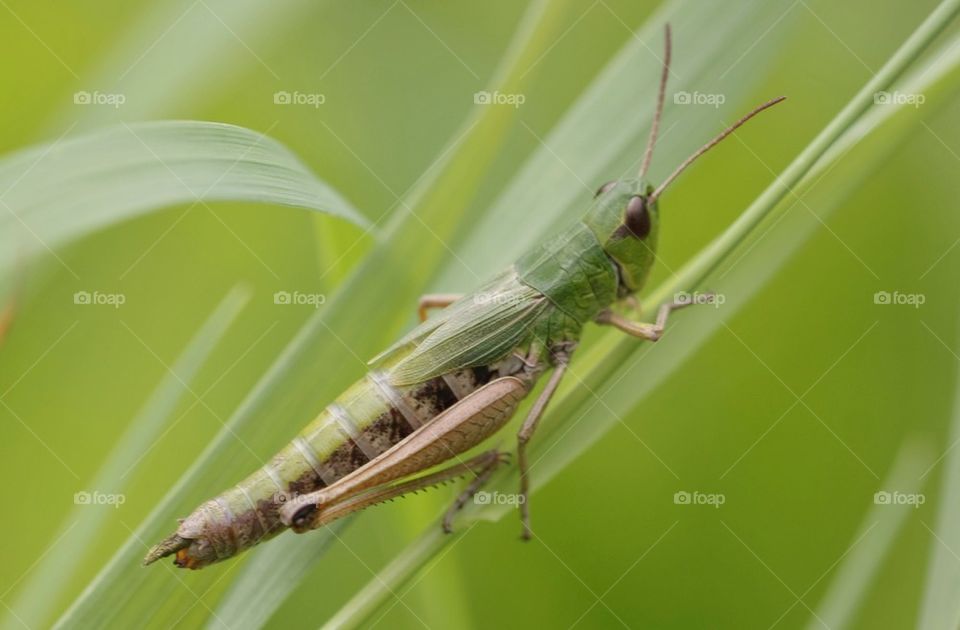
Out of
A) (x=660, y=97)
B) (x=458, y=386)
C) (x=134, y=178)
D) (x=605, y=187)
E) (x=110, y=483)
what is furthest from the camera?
(x=605, y=187)

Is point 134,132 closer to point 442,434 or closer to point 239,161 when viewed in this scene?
point 239,161

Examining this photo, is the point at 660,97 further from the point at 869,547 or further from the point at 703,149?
the point at 869,547

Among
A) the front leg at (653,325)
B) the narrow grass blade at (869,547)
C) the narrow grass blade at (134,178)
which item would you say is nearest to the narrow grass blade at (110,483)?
the narrow grass blade at (134,178)

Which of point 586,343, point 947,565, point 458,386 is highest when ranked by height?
point 586,343

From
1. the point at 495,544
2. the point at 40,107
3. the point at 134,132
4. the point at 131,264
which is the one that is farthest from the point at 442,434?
the point at 40,107

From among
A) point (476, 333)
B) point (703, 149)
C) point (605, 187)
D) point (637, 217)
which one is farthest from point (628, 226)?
point (476, 333)

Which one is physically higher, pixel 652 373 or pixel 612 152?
pixel 612 152

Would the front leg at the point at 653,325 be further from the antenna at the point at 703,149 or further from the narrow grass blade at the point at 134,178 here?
the narrow grass blade at the point at 134,178
